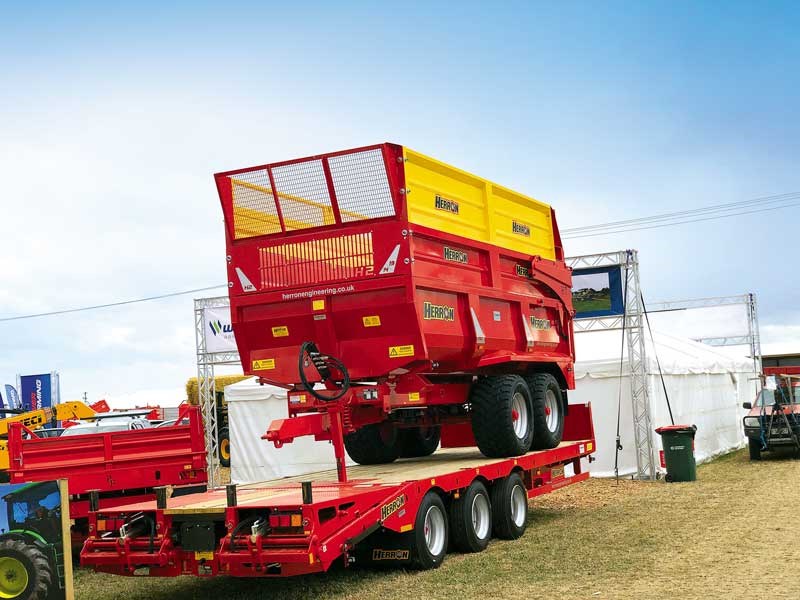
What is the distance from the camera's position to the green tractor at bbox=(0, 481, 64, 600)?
764 centimetres

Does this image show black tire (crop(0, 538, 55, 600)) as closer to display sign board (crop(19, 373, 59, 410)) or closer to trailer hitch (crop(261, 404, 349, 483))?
trailer hitch (crop(261, 404, 349, 483))

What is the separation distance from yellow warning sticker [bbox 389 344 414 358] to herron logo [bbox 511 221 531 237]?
310 cm

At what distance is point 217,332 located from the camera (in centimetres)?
2158

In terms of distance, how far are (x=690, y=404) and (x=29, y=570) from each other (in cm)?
1728

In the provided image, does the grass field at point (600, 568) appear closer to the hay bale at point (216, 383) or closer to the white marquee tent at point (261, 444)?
the white marquee tent at point (261, 444)

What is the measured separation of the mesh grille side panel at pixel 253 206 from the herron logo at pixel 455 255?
1811 mm

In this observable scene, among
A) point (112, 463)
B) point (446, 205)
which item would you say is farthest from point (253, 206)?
point (112, 463)

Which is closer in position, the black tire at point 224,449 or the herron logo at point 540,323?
the herron logo at point 540,323

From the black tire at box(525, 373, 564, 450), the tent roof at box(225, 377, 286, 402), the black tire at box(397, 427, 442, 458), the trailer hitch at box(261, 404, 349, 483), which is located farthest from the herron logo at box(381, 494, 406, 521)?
the tent roof at box(225, 377, 286, 402)

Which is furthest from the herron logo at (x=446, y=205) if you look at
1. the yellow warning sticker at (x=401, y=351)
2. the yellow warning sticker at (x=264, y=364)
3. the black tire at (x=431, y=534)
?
the black tire at (x=431, y=534)

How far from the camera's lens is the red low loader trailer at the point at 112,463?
10.9 meters

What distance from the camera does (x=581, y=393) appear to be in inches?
781

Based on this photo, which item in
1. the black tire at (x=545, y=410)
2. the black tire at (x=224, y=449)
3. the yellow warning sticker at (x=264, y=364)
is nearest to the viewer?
the yellow warning sticker at (x=264, y=364)

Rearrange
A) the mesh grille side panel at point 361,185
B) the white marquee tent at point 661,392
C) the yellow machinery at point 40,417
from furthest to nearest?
the white marquee tent at point 661,392, the yellow machinery at point 40,417, the mesh grille side panel at point 361,185
